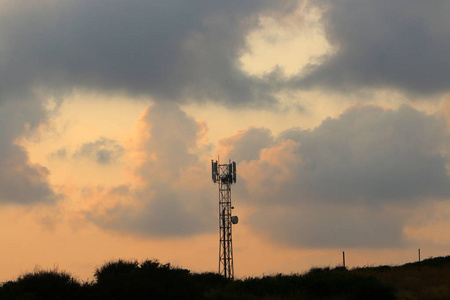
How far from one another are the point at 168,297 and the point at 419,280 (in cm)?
1916

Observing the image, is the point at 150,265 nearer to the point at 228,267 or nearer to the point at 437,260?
the point at 228,267

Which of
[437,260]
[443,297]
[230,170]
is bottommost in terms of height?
[443,297]

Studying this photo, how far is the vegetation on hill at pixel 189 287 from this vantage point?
29.2 meters

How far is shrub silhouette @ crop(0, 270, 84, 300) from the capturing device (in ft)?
95.9

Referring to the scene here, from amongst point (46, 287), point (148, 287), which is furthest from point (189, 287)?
point (46, 287)

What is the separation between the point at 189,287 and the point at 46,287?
21.8ft

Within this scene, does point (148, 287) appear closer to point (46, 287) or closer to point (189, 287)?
point (189, 287)

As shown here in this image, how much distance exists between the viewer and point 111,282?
29.8 metres

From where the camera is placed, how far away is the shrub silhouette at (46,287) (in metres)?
29.2

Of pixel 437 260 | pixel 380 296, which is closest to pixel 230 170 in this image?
pixel 437 260

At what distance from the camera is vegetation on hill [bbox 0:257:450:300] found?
2919 cm

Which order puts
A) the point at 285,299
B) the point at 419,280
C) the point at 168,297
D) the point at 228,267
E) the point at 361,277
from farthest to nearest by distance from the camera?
the point at 228,267
the point at 419,280
the point at 361,277
the point at 285,299
the point at 168,297

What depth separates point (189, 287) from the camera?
98.2 ft

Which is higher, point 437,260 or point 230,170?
point 230,170
